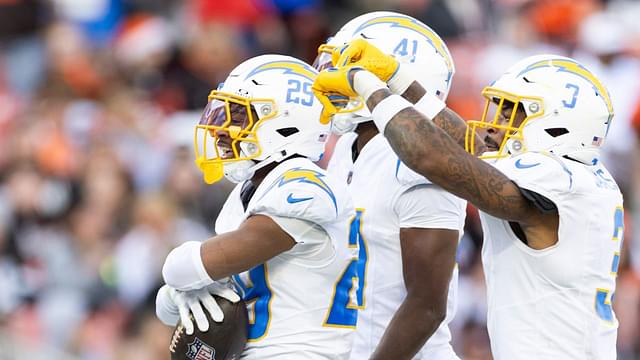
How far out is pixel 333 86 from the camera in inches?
178

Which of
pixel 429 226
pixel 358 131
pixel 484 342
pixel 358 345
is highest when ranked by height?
pixel 358 131

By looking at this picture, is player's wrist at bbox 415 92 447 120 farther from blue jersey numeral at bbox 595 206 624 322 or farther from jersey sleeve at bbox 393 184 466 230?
blue jersey numeral at bbox 595 206 624 322

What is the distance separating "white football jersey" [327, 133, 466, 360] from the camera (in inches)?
191

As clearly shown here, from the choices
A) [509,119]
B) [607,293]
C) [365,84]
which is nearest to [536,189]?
[509,119]

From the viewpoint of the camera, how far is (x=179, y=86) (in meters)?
11.3

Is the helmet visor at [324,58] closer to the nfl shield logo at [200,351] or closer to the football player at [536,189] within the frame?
the football player at [536,189]

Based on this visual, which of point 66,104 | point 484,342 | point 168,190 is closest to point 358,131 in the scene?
point 484,342

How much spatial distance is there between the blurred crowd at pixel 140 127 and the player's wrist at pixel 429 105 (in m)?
3.76

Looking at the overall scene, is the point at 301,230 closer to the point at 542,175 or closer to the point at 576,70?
the point at 542,175

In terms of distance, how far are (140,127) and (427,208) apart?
631 centimetres

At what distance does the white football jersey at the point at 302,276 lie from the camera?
451 cm

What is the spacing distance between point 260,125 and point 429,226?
2.40 ft

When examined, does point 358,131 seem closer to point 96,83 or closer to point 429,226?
point 429,226

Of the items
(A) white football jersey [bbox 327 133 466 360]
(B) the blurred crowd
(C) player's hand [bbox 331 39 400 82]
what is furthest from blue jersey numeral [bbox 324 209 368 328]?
(B) the blurred crowd
